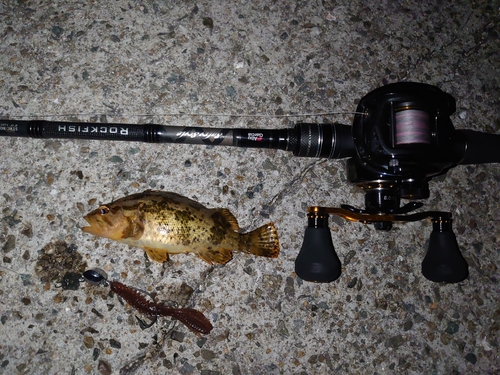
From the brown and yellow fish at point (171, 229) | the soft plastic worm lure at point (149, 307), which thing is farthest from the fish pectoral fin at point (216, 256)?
the soft plastic worm lure at point (149, 307)

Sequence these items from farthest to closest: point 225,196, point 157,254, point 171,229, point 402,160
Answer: point 225,196
point 157,254
point 171,229
point 402,160

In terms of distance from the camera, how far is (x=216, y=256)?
2045 millimetres

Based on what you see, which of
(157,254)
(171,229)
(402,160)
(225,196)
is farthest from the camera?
(225,196)

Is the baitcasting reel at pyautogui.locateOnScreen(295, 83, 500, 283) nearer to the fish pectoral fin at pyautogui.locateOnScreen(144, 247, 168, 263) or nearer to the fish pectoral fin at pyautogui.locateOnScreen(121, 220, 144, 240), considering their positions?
the fish pectoral fin at pyautogui.locateOnScreen(144, 247, 168, 263)

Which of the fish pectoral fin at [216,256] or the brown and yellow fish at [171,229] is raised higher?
the brown and yellow fish at [171,229]

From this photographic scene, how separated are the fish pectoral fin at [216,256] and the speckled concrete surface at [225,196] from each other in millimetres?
166

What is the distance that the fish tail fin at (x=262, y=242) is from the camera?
6.76ft

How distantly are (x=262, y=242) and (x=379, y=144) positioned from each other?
84 cm

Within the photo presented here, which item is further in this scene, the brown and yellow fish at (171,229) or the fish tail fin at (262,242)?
the fish tail fin at (262,242)

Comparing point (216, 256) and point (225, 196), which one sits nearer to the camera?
point (216, 256)

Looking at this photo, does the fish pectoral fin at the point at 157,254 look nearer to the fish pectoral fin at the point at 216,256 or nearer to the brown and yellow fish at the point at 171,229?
the brown and yellow fish at the point at 171,229

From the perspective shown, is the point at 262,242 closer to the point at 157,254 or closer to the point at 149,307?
the point at 157,254

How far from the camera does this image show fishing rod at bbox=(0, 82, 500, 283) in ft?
5.84

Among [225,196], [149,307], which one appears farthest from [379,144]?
[149,307]
